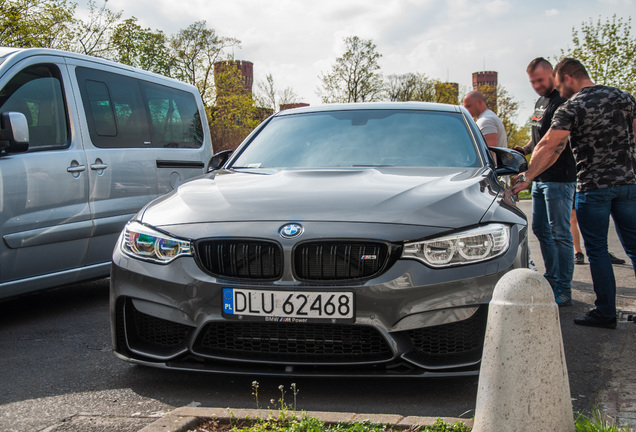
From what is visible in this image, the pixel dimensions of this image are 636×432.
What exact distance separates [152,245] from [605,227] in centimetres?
Answer: 331

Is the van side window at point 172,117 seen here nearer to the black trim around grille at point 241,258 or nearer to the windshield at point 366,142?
the windshield at point 366,142

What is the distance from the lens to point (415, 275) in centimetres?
317

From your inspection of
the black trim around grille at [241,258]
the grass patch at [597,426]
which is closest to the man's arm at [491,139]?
the black trim around grille at [241,258]

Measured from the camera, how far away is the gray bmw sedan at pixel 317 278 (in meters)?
3.18

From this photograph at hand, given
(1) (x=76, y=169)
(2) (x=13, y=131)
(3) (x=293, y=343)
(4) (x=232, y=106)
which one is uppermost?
(4) (x=232, y=106)

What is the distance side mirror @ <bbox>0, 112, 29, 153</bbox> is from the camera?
4836 mm

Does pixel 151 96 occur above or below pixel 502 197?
above

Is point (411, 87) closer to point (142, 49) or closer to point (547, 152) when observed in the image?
point (142, 49)

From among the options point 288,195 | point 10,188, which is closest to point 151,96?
point 10,188

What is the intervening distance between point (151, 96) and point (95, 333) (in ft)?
9.06

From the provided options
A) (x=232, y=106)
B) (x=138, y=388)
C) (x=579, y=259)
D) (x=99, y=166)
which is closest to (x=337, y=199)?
(x=138, y=388)

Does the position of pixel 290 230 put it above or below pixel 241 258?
above

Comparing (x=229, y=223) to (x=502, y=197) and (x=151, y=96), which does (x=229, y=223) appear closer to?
(x=502, y=197)

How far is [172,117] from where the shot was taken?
7.15 meters
